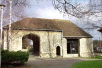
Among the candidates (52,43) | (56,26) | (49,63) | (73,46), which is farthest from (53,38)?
(49,63)

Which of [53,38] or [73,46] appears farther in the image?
[73,46]

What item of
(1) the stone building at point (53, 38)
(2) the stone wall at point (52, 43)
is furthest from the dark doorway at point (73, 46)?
(2) the stone wall at point (52, 43)

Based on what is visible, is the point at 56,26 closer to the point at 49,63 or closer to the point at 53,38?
the point at 53,38

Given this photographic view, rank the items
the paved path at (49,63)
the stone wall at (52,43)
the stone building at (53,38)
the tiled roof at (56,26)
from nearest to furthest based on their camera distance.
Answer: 1. the paved path at (49,63)
2. the stone building at (53,38)
3. the stone wall at (52,43)
4. the tiled roof at (56,26)

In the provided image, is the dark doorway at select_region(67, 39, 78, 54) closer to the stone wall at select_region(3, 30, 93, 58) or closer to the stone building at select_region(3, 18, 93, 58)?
the stone building at select_region(3, 18, 93, 58)

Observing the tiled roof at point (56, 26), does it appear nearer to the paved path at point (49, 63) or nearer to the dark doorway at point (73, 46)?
the dark doorway at point (73, 46)

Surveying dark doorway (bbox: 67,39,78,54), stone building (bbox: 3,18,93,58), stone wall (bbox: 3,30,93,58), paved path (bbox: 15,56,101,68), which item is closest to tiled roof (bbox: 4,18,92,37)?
stone building (bbox: 3,18,93,58)

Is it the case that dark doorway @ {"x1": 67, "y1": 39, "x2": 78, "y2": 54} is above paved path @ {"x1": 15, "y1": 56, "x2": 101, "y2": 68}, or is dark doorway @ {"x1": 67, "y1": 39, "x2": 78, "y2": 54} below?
above

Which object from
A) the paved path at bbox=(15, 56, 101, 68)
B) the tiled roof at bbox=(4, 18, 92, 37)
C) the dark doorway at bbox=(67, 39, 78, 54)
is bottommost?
the paved path at bbox=(15, 56, 101, 68)

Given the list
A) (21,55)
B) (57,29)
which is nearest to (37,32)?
(57,29)

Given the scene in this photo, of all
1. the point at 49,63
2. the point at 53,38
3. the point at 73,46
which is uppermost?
the point at 53,38

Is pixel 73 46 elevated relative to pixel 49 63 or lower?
elevated

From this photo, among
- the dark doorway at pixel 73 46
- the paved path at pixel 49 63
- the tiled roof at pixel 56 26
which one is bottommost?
the paved path at pixel 49 63

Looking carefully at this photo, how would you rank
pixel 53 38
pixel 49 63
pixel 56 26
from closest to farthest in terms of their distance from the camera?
1. pixel 49 63
2. pixel 53 38
3. pixel 56 26
